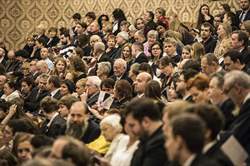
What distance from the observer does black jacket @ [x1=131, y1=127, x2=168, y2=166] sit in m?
4.63

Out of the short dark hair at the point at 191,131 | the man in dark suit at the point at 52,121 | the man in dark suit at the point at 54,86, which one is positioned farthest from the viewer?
the man in dark suit at the point at 54,86

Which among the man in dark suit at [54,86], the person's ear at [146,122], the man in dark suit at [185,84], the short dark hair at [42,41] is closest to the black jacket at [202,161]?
the person's ear at [146,122]

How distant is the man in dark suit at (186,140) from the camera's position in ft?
12.5

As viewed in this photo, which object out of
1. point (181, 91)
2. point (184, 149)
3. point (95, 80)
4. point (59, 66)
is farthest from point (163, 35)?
point (184, 149)

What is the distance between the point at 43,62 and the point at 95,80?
9.33ft

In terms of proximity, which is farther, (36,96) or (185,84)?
(36,96)

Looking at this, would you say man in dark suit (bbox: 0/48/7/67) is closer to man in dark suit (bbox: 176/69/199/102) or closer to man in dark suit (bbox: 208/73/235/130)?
man in dark suit (bbox: 176/69/199/102)

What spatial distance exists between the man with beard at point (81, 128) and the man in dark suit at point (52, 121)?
57cm

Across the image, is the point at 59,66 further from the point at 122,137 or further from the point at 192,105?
the point at 192,105

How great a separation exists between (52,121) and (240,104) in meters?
2.92

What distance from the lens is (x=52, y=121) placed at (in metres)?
7.76

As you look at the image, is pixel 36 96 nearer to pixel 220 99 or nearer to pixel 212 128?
pixel 220 99

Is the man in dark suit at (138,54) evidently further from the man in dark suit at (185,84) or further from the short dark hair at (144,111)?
the short dark hair at (144,111)

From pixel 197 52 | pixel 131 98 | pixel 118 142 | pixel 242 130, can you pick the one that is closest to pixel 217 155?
pixel 242 130
